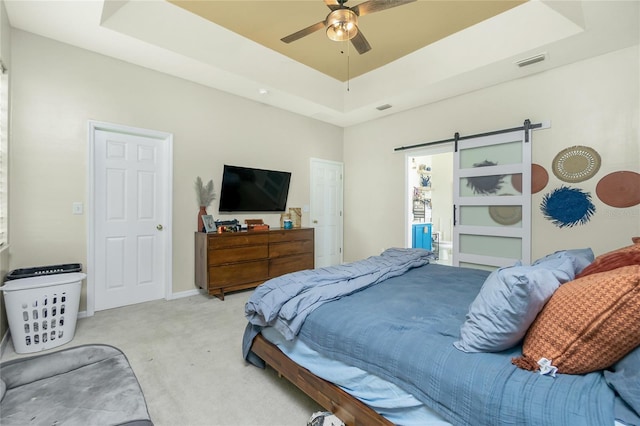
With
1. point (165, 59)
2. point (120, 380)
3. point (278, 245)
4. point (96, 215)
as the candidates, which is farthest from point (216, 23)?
point (120, 380)

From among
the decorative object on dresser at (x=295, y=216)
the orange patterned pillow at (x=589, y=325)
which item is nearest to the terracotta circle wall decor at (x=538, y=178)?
the orange patterned pillow at (x=589, y=325)

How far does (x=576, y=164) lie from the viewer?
129 inches

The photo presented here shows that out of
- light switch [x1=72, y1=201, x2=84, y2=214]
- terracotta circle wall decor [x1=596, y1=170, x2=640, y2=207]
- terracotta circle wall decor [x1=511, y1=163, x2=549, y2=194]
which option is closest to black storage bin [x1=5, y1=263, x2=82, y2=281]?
light switch [x1=72, y1=201, x2=84, y2=214]

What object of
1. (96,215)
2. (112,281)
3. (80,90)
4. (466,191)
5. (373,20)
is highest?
(373,20)

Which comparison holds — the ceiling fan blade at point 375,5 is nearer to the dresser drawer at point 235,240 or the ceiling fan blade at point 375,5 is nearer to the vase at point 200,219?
the dresser drawer at point 235,240

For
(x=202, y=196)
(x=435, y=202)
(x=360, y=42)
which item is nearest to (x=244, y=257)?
(x=202, y=196)

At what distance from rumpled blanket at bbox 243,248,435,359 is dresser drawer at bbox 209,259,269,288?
1.71 meters

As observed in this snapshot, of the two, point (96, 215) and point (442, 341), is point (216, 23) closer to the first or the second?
point (96, 215)

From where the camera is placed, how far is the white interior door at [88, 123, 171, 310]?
3.31 meters

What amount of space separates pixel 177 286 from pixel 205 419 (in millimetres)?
2466

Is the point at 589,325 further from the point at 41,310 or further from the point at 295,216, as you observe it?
the point at 295,216

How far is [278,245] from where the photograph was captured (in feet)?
14.2

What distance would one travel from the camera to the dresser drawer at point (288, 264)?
4.28 metres

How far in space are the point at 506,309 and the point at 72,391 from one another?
5.92 ft
